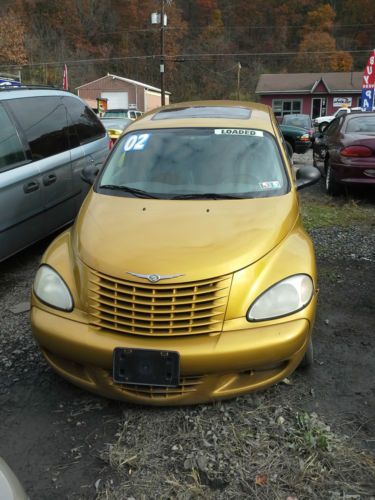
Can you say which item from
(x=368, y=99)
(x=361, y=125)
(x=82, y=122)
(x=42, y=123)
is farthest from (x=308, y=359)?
(x=368, y=99)

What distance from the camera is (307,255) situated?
9.76 feet

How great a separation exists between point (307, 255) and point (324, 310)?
1.21m

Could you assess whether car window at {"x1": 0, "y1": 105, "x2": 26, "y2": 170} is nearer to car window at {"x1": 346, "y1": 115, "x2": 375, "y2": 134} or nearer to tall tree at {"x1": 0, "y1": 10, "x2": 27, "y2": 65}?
car window at {"x1": 346, "y1": 115, "x2": 375, "y2": 134}

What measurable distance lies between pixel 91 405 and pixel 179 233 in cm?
117

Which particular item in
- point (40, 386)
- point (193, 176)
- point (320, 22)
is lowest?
point (40, 386)

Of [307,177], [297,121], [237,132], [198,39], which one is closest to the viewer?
[237,132]

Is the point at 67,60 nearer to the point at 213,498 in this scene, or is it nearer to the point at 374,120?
the point at 374,120

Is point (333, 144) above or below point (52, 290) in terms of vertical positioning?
above

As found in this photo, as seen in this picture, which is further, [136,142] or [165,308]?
[136,142]

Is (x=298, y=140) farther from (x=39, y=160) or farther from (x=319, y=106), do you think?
(x=319, y=106)

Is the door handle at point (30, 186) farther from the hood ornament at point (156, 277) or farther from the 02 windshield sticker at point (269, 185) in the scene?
the hood ornament at point (156, 277)

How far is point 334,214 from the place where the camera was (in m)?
7.03

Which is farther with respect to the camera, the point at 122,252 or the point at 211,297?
the point at 122,252

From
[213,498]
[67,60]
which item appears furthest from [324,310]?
[67,60]
